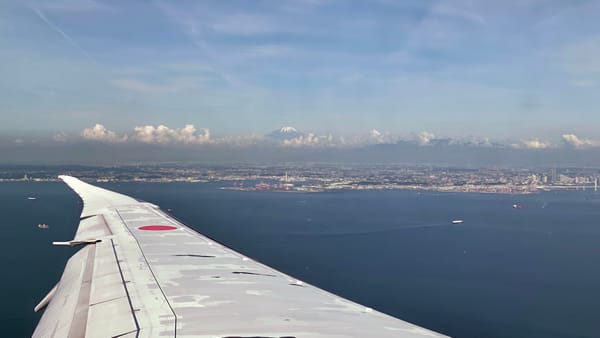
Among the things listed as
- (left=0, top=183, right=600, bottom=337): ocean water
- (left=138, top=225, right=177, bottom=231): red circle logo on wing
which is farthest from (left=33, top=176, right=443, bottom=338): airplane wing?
(left=0, top=183, right=600, bottom=337): ocean water

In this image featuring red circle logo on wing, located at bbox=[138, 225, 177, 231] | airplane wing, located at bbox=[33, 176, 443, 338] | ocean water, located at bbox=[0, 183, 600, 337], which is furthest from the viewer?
ocean water, located at bbox=[0, 183, 600, 337]

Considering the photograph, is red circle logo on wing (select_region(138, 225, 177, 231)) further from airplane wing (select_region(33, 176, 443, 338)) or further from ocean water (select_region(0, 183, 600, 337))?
ocean water (select_region(0, 183, 600, 337))

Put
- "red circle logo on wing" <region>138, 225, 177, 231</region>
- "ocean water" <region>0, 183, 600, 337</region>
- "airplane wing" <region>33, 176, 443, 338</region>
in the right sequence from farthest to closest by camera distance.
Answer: "ocean water" <region>0, 183, 600, 337</region>
"red circle logo on wing" <region>138, 225, 177, 231</region>
"airplane wing" <region>33, 176, 443, 338</region>

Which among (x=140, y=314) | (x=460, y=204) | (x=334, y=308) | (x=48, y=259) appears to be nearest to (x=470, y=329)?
(x=334, y=308)

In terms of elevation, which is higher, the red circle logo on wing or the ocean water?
the red circle logo on wing

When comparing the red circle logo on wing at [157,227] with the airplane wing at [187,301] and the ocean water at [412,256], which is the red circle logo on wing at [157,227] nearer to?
the airplane wing at [187,301]

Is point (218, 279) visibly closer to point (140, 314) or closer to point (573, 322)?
point (140, 314)
